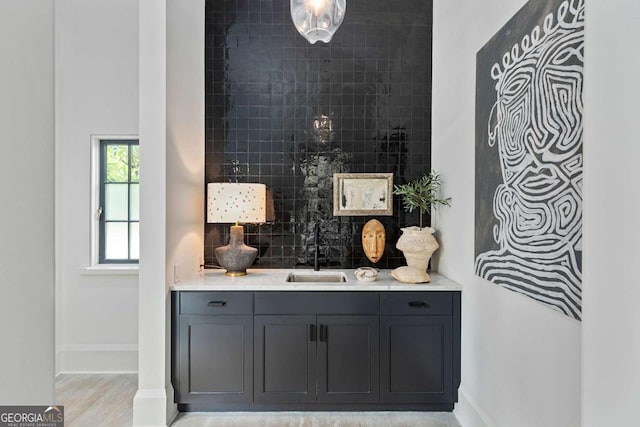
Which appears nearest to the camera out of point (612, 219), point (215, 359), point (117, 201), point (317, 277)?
point (612, 219)

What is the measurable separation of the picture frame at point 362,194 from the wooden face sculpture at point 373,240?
0.13 meters

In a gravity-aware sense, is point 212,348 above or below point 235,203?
below

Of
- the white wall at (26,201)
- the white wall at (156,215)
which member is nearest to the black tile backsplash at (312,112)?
the white wall at (156,215)

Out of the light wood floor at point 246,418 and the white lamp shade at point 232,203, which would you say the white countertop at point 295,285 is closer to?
the white lamp shade at point 232,203

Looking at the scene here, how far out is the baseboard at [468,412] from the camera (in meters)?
2.12

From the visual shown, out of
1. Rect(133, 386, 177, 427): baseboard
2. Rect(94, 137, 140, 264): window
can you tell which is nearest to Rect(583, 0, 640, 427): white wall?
Rect(133, 386, 177, 427): baseboard

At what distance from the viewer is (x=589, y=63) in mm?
721

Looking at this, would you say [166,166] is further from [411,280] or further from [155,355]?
[411,280]

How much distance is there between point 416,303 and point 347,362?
62cm

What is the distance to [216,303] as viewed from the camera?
2457 mm

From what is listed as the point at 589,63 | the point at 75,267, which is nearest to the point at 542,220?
the point at 589,63

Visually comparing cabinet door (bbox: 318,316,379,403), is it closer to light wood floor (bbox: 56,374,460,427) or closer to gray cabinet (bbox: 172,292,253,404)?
light wood floor (bbox: 56,374,460,427)

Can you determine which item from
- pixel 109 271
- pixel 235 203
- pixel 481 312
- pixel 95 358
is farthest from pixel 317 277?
pixel 95 358

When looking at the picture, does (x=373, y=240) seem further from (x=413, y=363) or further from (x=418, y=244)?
(x=413, y=363)
